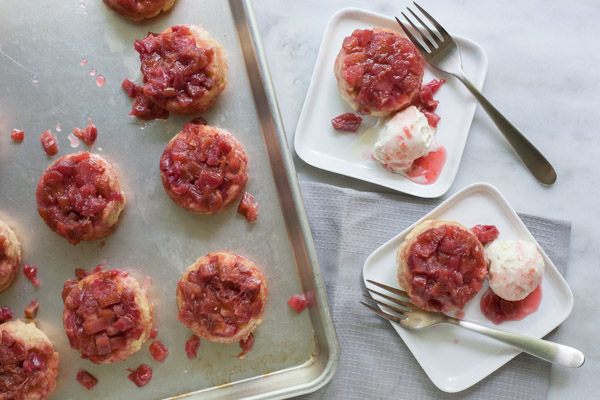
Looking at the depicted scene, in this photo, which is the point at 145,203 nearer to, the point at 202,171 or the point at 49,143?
the point at 202,171

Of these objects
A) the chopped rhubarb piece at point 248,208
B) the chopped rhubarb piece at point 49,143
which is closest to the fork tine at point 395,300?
the chopped rhubarb piece at point 248,208

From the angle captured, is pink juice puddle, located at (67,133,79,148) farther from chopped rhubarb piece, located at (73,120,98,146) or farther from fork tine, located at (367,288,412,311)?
fork tine, located at (367,288,412,311)

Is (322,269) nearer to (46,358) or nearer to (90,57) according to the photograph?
(46,358)

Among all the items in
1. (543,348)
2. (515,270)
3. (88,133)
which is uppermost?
(88,133)

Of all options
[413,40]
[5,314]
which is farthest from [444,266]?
[5,314]

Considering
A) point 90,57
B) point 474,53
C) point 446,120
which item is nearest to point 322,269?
point 446,120

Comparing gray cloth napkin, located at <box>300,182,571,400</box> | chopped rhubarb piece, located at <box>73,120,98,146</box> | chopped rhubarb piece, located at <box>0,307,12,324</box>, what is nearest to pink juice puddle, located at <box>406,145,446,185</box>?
gray cloth napkin, located at <box>300,182,571,400</box>

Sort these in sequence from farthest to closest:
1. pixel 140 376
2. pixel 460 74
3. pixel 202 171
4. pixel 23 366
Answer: pixel 460 74 < pixel 140 376 < pixel 202 171 < pixel 23 366
